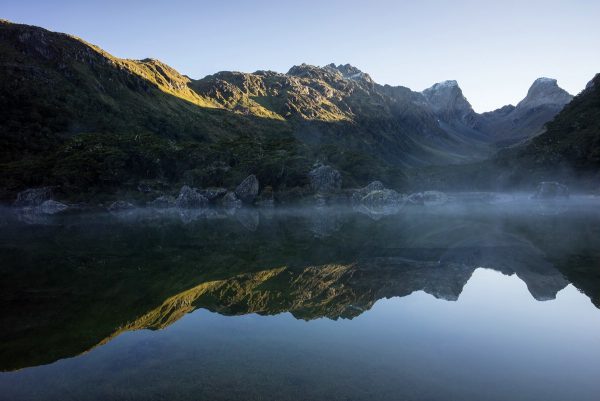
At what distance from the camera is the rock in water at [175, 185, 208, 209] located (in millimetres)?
110125

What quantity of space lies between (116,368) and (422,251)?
25374 mm

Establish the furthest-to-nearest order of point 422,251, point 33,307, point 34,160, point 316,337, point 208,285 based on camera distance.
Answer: point 34,160, point 422,251, point 208,285, point 33,307, point 316,337

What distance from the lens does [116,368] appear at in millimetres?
12422

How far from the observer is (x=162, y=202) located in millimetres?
111688

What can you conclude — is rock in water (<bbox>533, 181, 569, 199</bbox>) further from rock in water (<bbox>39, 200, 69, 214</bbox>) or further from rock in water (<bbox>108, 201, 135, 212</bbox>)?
rock in water (<bbox>39, 200, 69, 214</bbox>)

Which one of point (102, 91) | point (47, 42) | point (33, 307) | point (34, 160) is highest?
point (47, 42)

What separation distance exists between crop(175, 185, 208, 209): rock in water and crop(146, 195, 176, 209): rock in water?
7.82 ft

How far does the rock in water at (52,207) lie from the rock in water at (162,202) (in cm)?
2112

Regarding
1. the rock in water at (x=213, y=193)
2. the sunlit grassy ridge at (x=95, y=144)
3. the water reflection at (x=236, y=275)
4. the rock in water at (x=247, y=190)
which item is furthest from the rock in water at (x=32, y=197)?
the water reflection at (x=236, y=275)

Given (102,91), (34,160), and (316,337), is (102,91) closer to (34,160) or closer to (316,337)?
(34,160)

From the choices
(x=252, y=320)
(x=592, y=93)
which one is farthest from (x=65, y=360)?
(x=592, y=93)

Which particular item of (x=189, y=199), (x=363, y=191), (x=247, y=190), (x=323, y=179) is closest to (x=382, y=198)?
(x=363, y=191)

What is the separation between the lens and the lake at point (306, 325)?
11.2m

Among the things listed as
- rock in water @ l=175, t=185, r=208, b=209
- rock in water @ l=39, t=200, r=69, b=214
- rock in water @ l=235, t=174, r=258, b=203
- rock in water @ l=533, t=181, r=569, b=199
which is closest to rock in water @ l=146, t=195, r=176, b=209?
rock in water @ l=175, t=185, r=208, b=209
